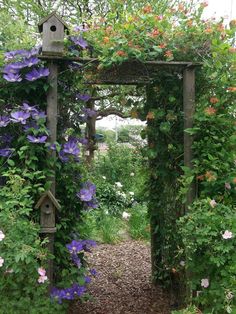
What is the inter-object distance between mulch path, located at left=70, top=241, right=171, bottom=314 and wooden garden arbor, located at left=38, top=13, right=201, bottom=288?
0.87 meters

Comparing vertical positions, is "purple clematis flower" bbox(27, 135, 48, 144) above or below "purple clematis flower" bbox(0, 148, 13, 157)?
above

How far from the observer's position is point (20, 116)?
9.17ft

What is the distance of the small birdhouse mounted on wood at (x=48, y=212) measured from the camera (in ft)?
9.36

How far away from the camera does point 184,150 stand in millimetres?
3088

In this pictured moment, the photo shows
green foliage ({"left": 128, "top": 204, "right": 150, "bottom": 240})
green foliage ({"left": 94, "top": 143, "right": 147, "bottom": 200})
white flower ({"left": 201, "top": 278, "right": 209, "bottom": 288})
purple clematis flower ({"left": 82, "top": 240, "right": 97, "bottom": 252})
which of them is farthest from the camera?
green foliage ({"left": 94, "top": 143, "right": 147, "bottom": 200})

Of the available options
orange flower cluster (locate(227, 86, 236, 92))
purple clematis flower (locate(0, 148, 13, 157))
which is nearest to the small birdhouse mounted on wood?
purple clematis flower (locate(0, 148, 13, 157))

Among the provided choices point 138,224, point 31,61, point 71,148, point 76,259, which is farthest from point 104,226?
point 31,61

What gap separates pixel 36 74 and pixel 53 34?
1.02 feet

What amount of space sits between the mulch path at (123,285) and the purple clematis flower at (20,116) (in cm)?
162

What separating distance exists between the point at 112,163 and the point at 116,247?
295cm

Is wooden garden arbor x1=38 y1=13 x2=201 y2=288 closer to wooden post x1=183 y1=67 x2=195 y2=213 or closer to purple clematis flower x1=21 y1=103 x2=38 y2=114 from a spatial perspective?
wooden post x1=183 y1=67 x2=195 y2=213

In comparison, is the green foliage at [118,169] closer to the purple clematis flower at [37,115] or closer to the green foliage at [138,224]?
→ the green foliage at [138,224]

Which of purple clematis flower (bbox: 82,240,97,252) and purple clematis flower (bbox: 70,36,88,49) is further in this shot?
purple clematis flower (bbox: 82,240,97,252)

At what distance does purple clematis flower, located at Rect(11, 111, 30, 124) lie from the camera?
2.77 meters
